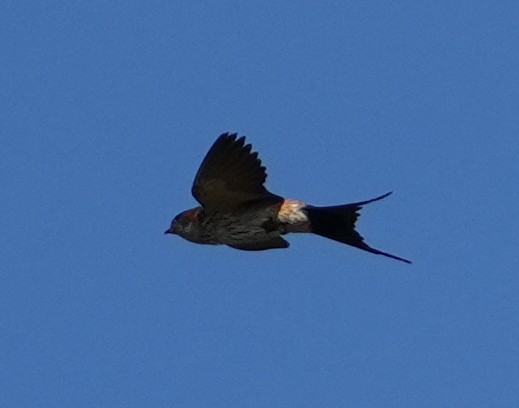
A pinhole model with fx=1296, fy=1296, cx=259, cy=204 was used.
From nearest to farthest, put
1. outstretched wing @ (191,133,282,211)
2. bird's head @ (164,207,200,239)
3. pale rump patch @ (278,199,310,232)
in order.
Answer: outstretched wing @ (191,133,282,211)
pale rump patch @ (278,199,310,232)
bird's head @ (164,207,200,239)

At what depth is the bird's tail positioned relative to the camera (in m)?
12.6

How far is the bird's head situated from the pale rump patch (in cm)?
99

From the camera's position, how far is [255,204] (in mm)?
13133

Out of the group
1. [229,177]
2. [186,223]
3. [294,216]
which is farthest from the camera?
[186,223]

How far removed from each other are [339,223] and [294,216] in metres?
0.54

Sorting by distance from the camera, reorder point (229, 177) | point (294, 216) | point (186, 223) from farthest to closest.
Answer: point (186, 223), point (294, 216), point (229, 177)

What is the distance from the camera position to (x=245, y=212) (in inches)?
519

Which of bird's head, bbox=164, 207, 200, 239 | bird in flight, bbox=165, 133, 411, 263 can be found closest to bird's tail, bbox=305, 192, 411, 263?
bird in flight, bbox=165, 133, 411, 263

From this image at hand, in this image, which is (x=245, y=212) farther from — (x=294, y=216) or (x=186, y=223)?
(x=186, y=223)

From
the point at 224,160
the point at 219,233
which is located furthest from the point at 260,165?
the point at 219,233

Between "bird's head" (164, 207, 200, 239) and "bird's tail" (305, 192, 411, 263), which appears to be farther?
"bird's head" (164, 207, 200, 239)

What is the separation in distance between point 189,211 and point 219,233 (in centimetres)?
54

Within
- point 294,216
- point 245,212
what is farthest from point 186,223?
point 294,216

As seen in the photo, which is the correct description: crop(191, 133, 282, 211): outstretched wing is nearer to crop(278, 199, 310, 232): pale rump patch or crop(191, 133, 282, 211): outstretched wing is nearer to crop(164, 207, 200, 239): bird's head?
crop(278, 199, 310, 232): pale rump patch
